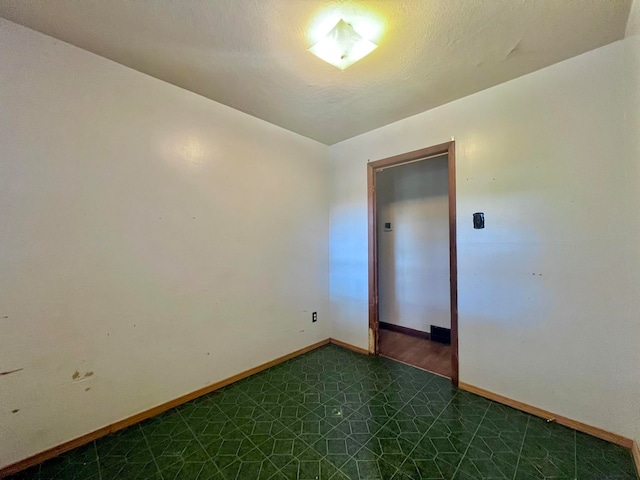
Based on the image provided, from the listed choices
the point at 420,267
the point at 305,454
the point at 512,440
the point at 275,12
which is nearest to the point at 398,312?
the point at 420,267

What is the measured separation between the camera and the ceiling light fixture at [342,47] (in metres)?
1.48

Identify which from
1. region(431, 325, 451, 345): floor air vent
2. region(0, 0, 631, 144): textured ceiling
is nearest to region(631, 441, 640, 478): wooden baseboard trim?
region(431, 325, 451, 345): floor air vent

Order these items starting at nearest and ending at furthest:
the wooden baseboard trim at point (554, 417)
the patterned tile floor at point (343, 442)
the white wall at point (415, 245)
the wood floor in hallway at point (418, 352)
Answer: the patterned tile floor at point (343, 442) < the wooden baseboard trim at point (554, 417) < the wood floor in hallway at point (418, 352) < the white wall at point (415, 245)

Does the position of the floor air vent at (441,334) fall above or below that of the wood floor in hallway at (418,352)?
above

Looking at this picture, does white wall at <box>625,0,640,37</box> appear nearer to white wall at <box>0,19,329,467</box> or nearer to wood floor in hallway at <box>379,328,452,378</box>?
white wall at <box>0,19,329,467</box>

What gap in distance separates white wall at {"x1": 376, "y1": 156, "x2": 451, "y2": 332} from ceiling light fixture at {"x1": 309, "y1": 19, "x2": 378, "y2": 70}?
2.06m

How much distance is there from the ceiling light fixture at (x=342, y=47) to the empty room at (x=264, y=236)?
0.5 inches

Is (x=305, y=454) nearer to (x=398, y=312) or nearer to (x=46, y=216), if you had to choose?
(x=46, y=216)

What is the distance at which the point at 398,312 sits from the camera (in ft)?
12.3

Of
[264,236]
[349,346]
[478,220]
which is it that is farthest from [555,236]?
[264,236]

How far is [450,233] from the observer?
7.61ft

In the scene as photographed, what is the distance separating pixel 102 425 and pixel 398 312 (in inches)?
128

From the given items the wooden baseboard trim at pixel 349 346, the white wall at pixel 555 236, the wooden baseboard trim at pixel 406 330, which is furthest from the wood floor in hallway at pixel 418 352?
the white wall at pixel 555 236

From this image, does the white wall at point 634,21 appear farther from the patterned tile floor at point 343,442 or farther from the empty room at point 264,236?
the patterned tile floor at point 343,442
